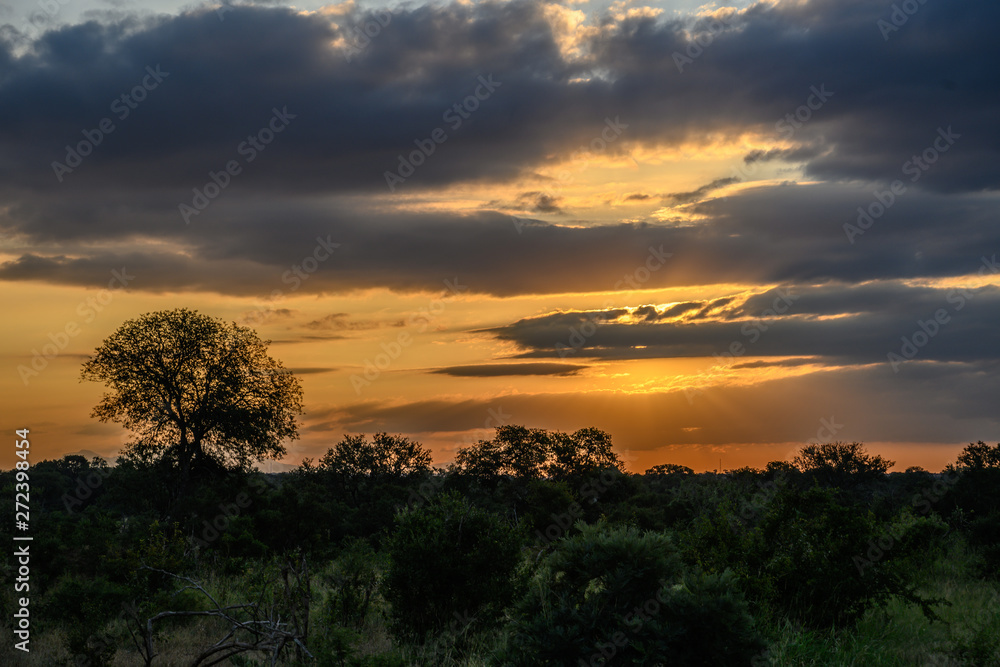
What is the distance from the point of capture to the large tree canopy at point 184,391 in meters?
32.4

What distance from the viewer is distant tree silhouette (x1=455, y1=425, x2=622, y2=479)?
54.4m

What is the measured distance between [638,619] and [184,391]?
29779 mm

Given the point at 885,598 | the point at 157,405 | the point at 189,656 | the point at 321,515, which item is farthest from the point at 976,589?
the point at 157,405

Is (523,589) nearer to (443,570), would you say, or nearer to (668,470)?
(443,570)

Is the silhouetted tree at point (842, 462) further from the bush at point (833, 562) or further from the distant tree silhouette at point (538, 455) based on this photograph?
the bush at point (833, 562)

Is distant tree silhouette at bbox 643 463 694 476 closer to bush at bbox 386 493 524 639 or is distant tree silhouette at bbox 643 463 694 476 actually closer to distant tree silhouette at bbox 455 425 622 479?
distant tree silhouette at bbox 455 425 622 479

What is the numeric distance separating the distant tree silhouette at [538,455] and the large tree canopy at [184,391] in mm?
24352

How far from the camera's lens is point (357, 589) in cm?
1386

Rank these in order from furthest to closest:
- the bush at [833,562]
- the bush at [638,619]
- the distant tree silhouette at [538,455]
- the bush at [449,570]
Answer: the distant tree silhouette at [538,455], the bush at [449,570], the bush at [833,562], the bush at [638,619]

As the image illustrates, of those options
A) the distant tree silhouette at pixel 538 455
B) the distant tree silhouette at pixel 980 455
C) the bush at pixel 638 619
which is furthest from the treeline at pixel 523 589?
the distant tree silhouette at pixel 538 455

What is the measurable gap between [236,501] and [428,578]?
852 inches

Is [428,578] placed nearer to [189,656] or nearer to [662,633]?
[189,656]

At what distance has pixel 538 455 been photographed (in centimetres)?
5559

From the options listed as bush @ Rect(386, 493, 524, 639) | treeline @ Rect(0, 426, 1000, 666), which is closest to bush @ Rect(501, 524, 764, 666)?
treeline @ Rect(0, 426, 1000, 666)
